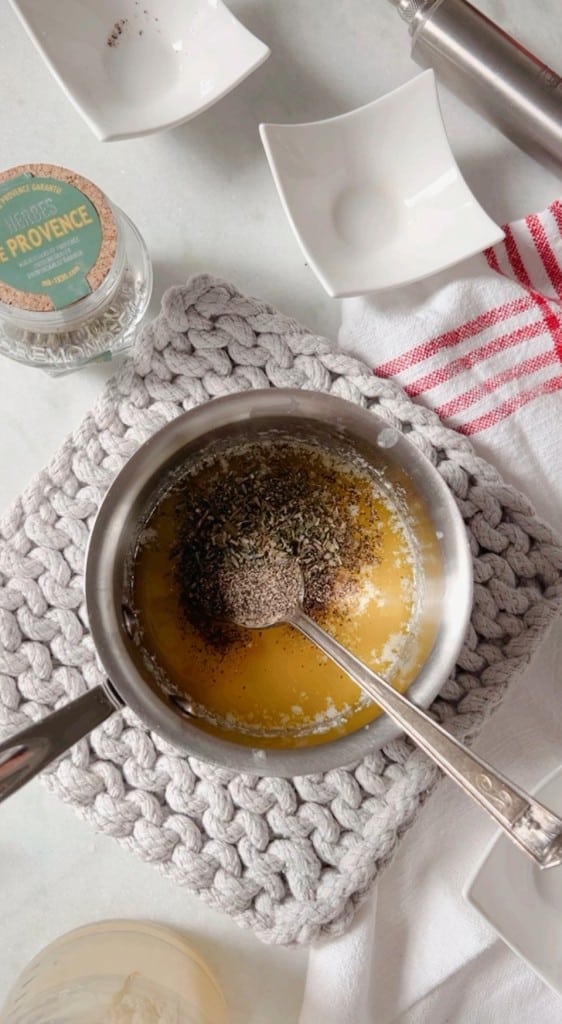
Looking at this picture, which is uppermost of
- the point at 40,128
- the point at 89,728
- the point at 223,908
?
the point at 40,128

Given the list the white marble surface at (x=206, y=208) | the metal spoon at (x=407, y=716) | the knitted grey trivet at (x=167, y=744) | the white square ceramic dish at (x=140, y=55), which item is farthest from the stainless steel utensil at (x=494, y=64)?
the metal spoon at (x=407, y=716)

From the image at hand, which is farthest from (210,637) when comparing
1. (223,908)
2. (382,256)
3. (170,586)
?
(382,256)

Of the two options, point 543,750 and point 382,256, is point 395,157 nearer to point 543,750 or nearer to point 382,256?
point 382,256

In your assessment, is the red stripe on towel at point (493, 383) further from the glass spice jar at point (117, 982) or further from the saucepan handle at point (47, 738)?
the glass spice jar at point (117, 982)

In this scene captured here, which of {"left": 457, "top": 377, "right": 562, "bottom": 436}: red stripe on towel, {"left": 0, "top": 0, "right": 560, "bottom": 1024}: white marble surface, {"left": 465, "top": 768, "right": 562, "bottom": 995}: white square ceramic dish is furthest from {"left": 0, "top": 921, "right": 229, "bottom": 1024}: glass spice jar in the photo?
{"left": 457, "top": 377, "right": 562, "bottom": 436}: red stripe on towel

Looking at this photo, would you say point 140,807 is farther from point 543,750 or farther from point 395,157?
point 395,157

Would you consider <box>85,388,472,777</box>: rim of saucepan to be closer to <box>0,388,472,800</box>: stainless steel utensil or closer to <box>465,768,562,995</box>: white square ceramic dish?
<box>0,388,472,800</box>: stainless steel utensil

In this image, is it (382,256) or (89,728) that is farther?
(382,256)

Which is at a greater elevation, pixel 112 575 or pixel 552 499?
pixel 552 499
